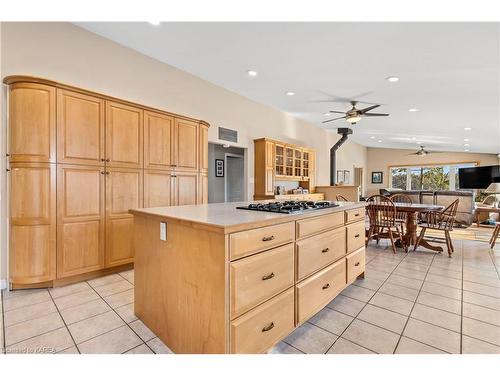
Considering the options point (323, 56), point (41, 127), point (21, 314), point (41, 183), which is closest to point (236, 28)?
point (323, 56)

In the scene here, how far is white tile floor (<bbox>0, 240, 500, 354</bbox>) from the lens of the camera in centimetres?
161

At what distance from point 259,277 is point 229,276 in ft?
0.77

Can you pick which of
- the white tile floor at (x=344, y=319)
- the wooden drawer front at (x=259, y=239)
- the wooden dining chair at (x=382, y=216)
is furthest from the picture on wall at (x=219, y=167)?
the wooden drawer front at (x=259, y=239)

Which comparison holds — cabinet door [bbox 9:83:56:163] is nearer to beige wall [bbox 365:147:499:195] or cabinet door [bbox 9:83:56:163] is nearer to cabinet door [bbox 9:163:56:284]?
cabinet door [bbox 9:163:56:284]

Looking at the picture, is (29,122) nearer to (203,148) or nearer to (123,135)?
(123,135)

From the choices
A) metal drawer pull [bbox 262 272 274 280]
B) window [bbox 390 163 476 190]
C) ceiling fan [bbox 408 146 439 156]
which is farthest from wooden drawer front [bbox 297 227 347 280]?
window [bbox 390 163 476 190]

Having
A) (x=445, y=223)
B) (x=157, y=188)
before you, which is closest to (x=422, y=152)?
(x=445, y=223)

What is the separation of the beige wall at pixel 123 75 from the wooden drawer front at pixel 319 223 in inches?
111

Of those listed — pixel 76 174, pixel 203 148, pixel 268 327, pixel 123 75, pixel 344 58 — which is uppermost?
pixel 344 58

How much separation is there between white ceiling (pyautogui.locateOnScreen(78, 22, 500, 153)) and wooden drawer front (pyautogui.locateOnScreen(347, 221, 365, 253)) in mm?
1966

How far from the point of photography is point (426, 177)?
10.4 meters

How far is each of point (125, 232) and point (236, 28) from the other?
8.41ft

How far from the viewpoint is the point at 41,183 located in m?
2.37

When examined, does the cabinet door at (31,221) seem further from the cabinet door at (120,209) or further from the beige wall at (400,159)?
the beige wall at (400,159)
